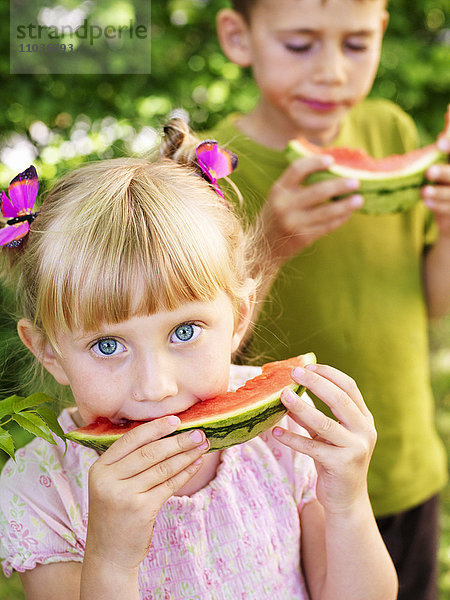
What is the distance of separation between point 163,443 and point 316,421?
0.32 m

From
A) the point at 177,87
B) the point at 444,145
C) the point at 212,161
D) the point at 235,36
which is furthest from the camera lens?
the point at 177,87

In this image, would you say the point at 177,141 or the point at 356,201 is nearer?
the point at 177,141

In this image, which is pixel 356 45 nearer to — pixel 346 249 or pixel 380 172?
pixel 380 172

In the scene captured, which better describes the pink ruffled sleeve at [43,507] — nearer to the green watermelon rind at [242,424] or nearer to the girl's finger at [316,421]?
the green watermelon rind at [242,424]

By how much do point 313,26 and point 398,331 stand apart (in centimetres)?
111

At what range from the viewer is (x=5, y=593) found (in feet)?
11.9

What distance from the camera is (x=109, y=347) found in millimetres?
1499

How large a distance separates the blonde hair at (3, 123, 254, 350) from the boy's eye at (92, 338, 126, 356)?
→ 4 centimetres

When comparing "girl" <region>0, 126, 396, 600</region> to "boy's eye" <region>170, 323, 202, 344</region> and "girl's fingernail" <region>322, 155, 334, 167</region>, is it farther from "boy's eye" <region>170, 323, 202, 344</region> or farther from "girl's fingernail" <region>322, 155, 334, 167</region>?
"girl's fingernail" <region>322, 155, 334, 167</region>

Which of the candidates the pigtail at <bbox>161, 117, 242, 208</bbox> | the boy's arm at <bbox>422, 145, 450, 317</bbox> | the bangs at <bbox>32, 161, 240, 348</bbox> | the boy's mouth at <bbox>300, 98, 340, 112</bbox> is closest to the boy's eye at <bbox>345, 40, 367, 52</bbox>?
the boy's mouth at <bbox>300, 98, 340, 112</bbox>

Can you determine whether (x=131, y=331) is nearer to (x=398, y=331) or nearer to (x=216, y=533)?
(x=216, y=533)

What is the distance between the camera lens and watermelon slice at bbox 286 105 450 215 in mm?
2465

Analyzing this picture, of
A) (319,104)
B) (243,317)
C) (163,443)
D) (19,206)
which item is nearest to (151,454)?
(163,443)

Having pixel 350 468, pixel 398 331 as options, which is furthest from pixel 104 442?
pixel 398 331
